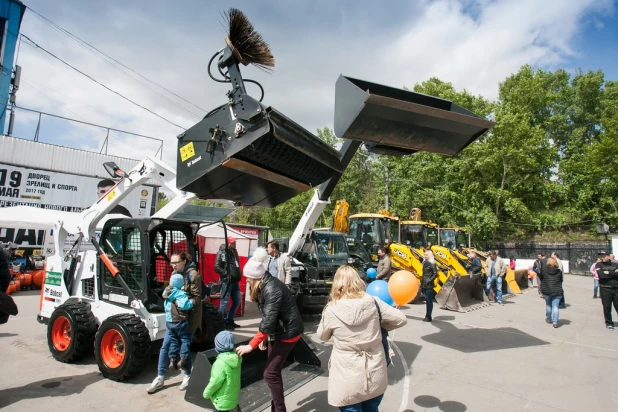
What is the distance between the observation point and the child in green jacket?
328 cm

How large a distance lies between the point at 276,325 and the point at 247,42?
313 centimetres

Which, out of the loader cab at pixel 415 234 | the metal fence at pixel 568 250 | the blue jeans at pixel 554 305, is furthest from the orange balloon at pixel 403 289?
the metal fence at pixel 568 250

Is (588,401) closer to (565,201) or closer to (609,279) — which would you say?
(609,279)

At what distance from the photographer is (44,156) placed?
15.0 meters

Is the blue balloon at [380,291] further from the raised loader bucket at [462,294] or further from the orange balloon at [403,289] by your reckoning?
the raised loader bucket at [462,294]

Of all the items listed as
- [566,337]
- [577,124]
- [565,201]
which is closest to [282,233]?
[566,337]

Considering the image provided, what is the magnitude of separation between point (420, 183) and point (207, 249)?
27.7m

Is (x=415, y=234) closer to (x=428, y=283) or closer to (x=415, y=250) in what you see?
(x=415, y=250)

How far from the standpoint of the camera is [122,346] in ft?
16.2

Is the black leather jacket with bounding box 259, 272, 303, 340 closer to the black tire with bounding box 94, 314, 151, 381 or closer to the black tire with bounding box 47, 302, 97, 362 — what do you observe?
the black tire with bounding box 94, 314, 151, 381

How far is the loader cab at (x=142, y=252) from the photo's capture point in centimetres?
511

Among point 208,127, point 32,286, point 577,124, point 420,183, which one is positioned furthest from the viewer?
point 577,124

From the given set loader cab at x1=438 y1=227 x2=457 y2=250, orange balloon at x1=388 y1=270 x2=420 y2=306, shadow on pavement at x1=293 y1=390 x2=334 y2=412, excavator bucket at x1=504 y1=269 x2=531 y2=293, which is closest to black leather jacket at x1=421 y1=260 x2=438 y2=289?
orange balloon at x1=388 y1=270 x2=420 y2=306

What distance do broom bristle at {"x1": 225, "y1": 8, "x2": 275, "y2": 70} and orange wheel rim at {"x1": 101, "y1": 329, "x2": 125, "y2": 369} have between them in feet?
12.8
